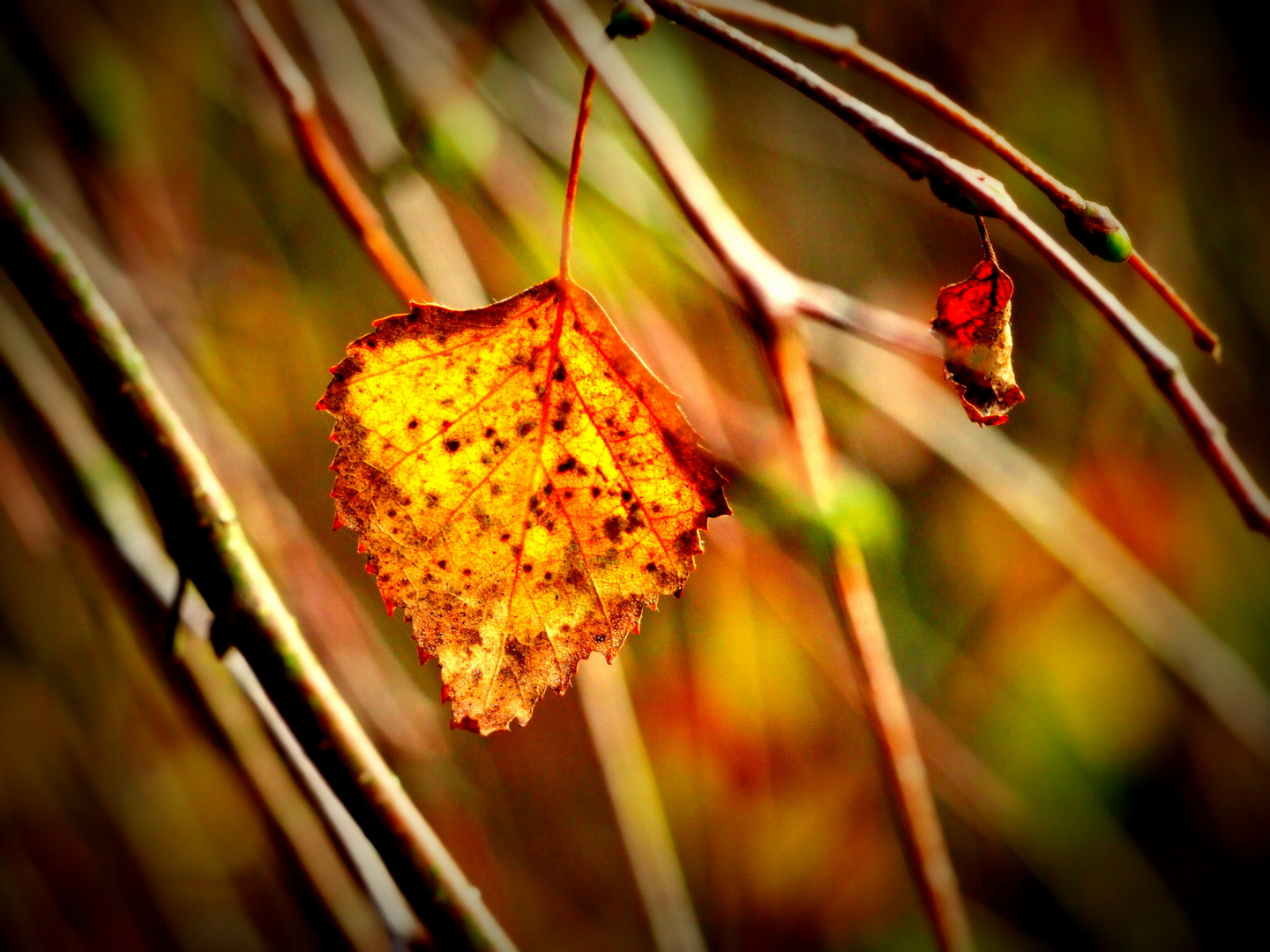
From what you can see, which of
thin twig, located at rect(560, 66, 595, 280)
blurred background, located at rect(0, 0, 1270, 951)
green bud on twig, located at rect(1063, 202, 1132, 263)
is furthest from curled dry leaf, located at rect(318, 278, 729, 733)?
blurred background, located at rect(0, 0, 1270, 951)

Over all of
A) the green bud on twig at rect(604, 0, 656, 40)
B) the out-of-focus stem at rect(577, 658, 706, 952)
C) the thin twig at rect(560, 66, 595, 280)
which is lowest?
the out-of-focus stem at rect(577, 658, 706, 952)

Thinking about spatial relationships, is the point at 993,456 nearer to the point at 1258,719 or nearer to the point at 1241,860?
the point at 1258,719

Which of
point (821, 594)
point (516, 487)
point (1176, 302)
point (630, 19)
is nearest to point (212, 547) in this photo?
point (516, 487)

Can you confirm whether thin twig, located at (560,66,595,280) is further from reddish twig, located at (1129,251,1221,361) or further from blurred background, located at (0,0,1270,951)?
blurred background, located at (0,0,1270,951)

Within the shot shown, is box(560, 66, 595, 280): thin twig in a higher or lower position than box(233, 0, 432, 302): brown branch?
lower

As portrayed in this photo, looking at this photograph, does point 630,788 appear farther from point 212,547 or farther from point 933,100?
point 933,100

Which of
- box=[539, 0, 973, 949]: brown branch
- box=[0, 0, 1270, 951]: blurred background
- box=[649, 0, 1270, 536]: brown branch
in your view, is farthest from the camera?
box=[0, 0, 1270, 951]: blurred background
